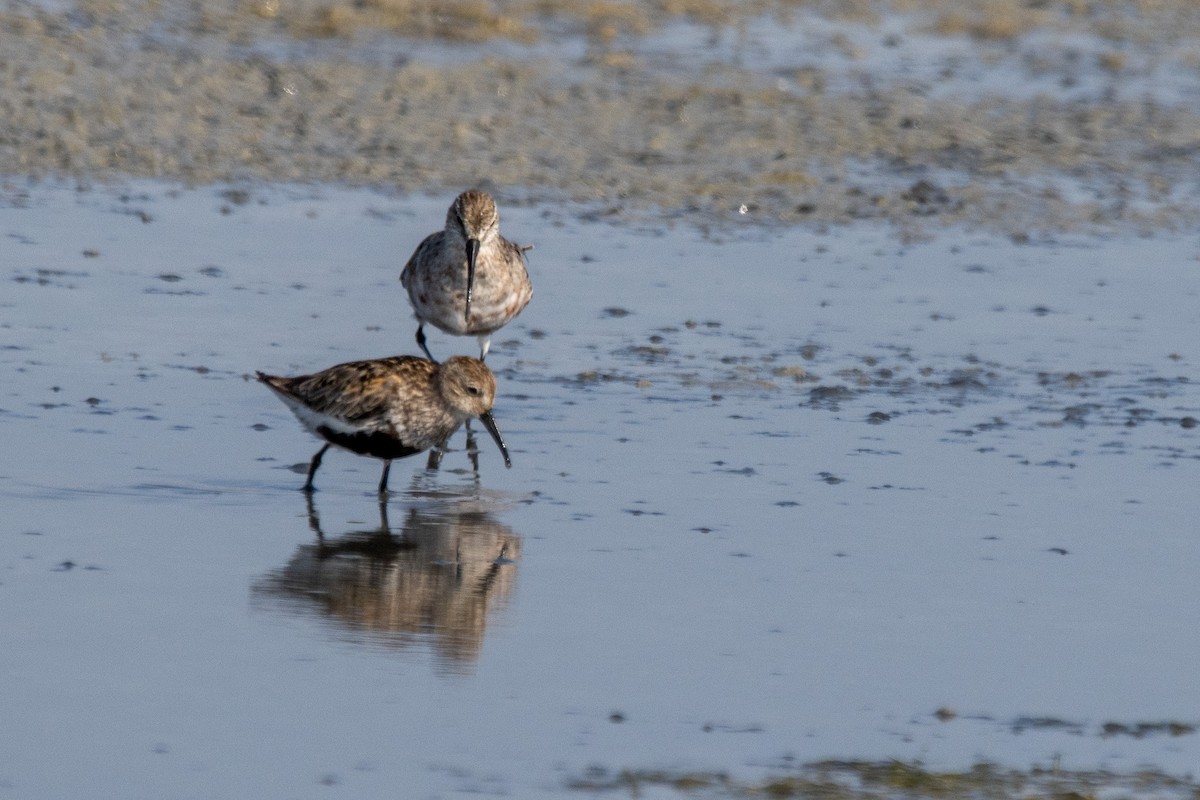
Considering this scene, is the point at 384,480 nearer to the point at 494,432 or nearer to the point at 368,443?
the point at 368,443

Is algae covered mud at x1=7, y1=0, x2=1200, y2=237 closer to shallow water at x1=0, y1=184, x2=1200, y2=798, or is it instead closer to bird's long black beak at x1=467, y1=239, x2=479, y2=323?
shallow water at x1=0, y1=184, x2=1200, y2=798

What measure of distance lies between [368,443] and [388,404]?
21cm

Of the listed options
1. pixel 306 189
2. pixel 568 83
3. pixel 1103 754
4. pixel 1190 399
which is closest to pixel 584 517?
pixel 1103 754

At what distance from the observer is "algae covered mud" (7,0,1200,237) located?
652 inches

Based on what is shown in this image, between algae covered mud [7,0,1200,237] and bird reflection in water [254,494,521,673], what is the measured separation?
739 centimetres

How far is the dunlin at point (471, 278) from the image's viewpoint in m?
12.0

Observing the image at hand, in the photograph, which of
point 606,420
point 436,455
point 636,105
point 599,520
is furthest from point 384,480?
point 636,105

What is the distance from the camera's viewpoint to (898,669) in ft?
23.3

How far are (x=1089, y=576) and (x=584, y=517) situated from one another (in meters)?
2.10

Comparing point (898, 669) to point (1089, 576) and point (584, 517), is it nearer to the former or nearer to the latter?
point (1089, 576)

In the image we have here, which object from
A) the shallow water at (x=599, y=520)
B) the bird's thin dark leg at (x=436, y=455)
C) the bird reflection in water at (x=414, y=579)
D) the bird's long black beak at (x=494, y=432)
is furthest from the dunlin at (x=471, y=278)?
the bird reflection in water at (x=414, y=579)

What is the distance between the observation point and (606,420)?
10.7 m

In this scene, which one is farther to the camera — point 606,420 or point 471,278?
point 471,278

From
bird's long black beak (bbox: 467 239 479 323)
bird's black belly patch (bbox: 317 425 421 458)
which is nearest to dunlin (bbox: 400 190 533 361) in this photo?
bird's long black beak (bbox: 467 239 479 323)
